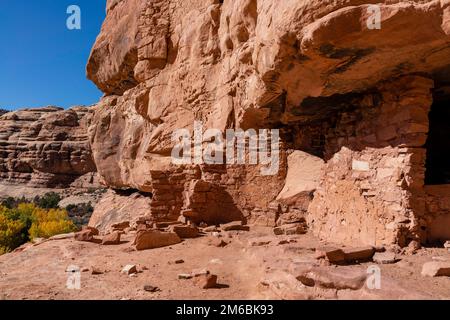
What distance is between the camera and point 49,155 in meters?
35.7

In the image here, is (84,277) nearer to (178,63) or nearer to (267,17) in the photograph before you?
(267,17)

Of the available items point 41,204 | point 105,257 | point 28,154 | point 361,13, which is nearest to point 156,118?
point 105,257

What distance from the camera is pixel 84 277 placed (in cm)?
379

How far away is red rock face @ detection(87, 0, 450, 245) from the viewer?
3.86 m

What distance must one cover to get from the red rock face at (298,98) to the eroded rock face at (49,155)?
27.5 m

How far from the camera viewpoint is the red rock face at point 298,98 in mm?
3859

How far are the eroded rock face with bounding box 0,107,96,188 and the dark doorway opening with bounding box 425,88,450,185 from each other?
33736mm

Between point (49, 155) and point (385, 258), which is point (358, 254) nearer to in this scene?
point (385, 258)

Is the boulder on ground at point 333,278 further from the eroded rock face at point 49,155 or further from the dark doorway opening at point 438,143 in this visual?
the eroded rock face at point 49,155

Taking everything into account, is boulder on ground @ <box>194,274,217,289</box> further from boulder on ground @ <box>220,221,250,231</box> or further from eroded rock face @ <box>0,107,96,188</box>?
eroded rock face @ <box>0,107,96,188</box>

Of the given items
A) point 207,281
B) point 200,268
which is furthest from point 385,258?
point 200,268

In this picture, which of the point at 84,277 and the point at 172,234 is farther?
the point at 172,234

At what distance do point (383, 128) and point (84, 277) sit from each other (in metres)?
4.05

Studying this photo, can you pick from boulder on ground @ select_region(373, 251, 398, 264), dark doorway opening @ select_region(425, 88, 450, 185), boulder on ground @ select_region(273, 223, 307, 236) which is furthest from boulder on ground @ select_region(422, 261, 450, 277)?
boulder on ground @ select_region(273, 223, 307, 236)
